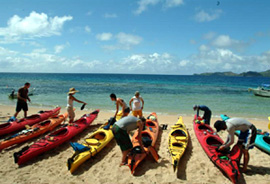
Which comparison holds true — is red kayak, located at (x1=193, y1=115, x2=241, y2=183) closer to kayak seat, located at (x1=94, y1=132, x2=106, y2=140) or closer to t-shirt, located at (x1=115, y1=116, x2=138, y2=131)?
t-shirt, located at (x1=115, y1=116, x2=138, y2=131)

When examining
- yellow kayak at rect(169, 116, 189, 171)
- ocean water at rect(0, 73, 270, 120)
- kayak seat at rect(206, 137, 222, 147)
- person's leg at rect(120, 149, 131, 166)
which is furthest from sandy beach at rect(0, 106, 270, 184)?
ocean water at rect(0, 73, 270, 120)

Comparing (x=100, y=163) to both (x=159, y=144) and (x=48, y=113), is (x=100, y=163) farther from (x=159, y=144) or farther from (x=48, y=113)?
(x=48, y=113)

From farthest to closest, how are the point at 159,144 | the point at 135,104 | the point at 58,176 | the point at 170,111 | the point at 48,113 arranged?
the point at 170,111 < the point at 48,113 < the point at 135,104 < the point at 159,144 < the point at 58,176

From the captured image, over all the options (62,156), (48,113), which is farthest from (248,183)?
(48,113)

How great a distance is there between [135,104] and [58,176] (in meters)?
3.97

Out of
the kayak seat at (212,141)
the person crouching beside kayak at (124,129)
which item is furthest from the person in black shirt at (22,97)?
the kayak seat at (212,141)

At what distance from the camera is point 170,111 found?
516 inches

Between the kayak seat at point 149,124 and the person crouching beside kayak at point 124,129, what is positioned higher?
the person crouching beside kayak at point 124,129

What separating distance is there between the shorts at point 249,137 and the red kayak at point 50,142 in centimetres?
566

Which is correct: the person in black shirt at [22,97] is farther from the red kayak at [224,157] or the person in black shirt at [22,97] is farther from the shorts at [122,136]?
the red kayak at [224,157]

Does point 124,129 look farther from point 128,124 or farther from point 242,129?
point 242,129

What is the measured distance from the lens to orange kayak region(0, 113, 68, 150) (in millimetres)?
5941

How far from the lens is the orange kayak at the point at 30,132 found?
5.94m

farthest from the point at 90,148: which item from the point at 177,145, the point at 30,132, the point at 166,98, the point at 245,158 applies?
the point at 166,98
